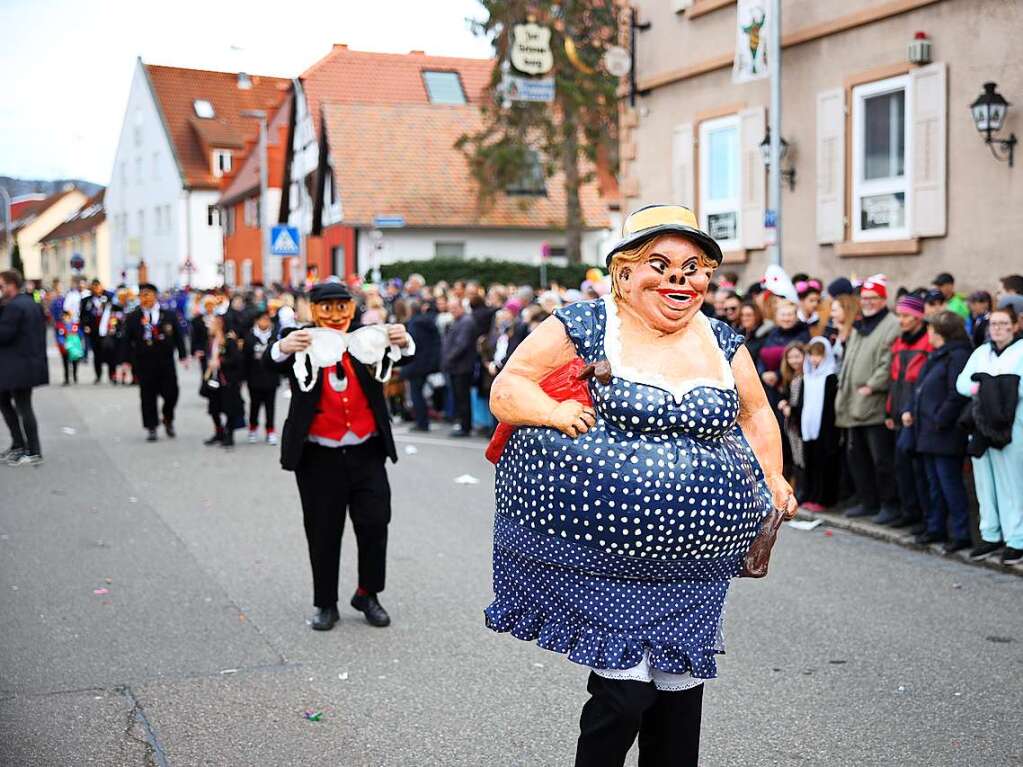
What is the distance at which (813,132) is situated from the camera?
15.4 metres

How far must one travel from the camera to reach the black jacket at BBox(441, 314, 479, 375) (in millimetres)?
16422

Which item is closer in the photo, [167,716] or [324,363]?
[167,716]

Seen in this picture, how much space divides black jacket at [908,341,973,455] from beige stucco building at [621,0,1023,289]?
4.11 metres

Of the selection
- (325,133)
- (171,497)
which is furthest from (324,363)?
(325,133)

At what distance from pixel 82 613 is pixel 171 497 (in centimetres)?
427

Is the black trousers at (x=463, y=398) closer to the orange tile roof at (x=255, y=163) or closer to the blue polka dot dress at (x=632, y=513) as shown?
the blue polka dot dress at (x=632, y=513)

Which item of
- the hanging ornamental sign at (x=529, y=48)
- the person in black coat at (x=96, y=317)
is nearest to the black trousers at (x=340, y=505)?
the hanging ornamental sign at (x=529, y=48)

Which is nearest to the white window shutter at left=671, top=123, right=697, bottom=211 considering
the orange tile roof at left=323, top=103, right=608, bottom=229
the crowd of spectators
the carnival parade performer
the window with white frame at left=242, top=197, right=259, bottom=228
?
the crowd of spectators

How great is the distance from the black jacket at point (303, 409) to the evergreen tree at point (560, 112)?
25.1m

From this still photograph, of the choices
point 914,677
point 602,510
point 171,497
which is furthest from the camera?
point 171,497

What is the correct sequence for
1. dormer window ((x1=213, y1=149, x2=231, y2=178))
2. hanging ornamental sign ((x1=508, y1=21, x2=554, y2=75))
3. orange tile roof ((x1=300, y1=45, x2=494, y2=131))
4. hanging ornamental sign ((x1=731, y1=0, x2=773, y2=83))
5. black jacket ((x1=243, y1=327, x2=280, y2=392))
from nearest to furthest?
hanging ornamental sign ((x1=731, y1=0, x2=773, y2=83))
black jacket ((x1=243, y1=327, x2=280, y2=392))
hanging ornamental sign ((x1=508, y1=21, x2=554, y2=75))
orange tile roof ((x1=300, y1=45, x2=494, y2=131))
dormer window ((x1=213, y1=149, x2=231, y2=178))

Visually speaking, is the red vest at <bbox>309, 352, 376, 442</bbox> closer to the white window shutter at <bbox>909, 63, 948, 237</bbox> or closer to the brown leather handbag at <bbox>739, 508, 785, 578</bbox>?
the brown leather handbag at <bbox>739, 508, 785, 578</bbox>

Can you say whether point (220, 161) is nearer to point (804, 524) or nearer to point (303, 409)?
point (804, 524)

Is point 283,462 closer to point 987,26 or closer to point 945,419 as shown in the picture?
point 945,419
